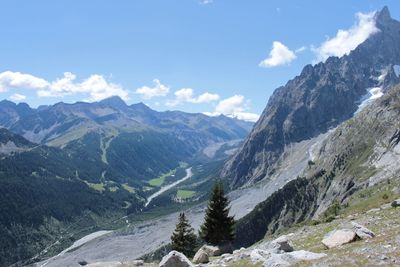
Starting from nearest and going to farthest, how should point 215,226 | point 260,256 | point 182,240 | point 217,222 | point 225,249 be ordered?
point 260,256
point 225,249
point 215,226
point 217,222
point 182,240

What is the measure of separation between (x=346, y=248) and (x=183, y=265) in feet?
46.1

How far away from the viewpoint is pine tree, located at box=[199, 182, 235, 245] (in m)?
71.0

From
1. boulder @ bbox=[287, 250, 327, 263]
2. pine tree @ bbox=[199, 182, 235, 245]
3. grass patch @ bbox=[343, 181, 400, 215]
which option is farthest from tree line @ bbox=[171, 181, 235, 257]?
boulder @ bbox=[287, 250, 327, 263]

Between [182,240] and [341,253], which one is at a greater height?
[341,253]

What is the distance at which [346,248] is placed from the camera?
3438cm

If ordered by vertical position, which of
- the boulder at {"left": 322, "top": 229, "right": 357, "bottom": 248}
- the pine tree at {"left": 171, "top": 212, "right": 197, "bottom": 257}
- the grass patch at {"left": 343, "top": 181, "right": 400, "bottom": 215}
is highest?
the boulder at {"left": 322, "top": 229, "right": 357, "bottom": 248}

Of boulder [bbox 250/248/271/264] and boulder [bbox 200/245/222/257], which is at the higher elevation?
boulder [bbox 250/248/271/264]

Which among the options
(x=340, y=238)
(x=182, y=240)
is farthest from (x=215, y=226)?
(x=340, y=238)

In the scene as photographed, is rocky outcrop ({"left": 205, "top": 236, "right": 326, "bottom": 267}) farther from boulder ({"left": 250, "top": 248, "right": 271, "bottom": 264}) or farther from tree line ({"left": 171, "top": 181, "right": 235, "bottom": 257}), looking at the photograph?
tree line ({"left": 171, "top": 181, "right": 235, "bottom": 257})

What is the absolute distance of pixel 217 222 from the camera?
71.8 m

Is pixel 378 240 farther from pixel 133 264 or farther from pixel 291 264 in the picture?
pixel 133 264

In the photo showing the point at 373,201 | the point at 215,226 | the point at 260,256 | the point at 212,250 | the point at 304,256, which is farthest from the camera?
the point at 373,201

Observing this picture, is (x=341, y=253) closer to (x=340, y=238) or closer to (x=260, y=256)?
(x=340, y=238)

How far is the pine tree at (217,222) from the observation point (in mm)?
71000
